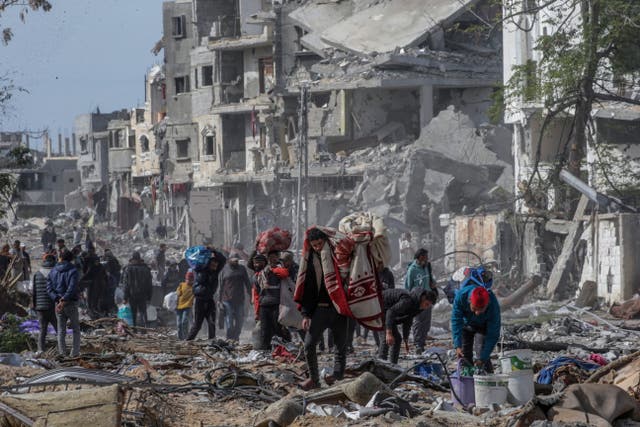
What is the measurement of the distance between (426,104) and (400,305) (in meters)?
37.2

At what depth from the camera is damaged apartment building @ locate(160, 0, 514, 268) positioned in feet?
137

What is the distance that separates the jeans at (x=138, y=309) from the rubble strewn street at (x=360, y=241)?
0.04 metres

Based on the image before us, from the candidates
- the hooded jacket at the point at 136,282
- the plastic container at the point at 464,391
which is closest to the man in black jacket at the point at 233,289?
the hooded jacket at the point at 136,282

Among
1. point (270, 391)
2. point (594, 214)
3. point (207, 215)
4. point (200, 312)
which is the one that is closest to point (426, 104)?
point (207, 215)

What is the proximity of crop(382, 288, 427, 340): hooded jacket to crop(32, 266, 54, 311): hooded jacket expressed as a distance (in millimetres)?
4772

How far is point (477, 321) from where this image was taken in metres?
11.2

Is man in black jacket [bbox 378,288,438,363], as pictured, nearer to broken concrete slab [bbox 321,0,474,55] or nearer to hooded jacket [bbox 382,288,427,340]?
hooded jacket [bbox 382,288,427,340]

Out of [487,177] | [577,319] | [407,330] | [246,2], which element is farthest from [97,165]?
[407,330]

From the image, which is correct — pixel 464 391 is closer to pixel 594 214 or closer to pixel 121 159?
pixel 594 214

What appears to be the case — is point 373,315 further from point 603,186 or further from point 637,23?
point 603,186

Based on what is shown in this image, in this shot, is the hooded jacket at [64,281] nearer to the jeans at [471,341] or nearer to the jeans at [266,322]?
the jeans at [266,322]

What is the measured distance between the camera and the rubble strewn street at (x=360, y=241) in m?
10.3

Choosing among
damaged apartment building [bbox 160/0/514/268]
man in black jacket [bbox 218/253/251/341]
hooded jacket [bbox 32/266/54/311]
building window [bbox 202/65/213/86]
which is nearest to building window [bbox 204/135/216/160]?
damaged apartment building [bbox 160/0/514/268]

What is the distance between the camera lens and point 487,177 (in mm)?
42000
